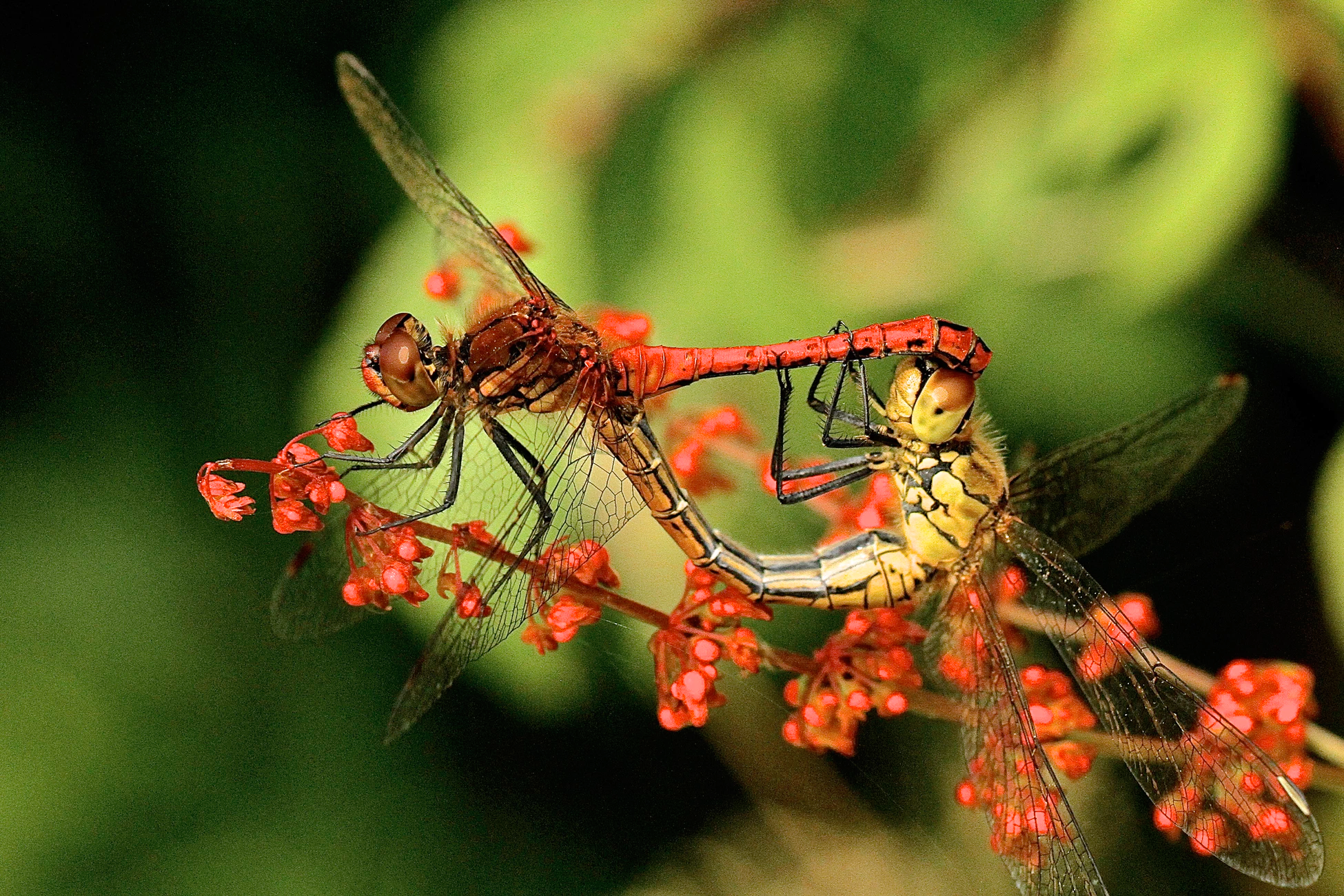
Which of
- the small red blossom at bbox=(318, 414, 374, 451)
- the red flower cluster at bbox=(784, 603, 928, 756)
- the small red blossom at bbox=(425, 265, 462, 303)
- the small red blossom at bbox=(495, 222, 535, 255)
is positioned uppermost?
the small red blossom at bbox=(495, 222, 535, 255)

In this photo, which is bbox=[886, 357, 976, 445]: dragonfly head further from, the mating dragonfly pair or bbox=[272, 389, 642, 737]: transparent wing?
bbox=[272, 389, 642, 737]: transparent wing

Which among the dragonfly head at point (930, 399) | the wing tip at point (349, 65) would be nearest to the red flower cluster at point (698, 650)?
the dragonfly head at point (930, 399)

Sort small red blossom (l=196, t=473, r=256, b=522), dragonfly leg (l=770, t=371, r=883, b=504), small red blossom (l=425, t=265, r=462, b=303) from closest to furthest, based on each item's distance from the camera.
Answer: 1. small red blossom (l=196, t=473, r=256, b=522)
2. dragonfly leg (l=770, t=371, r=883, b=504)
3. small red blossom (l=425, t=265, r=462, b=303)

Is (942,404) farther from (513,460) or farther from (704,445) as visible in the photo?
(513,460)

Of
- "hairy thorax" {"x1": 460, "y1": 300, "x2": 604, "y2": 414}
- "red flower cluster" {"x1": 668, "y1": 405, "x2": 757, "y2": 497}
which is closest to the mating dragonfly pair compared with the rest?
"hairy thorax" {"x1": 460, "y1": 300, "x2": 604, "y2": 414}

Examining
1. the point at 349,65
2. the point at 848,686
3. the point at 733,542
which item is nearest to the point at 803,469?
the point at 733,542

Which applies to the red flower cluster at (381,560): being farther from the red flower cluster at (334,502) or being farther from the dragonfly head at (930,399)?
the dragonfly head at (930,399)

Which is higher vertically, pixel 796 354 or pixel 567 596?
pixel 796 354
